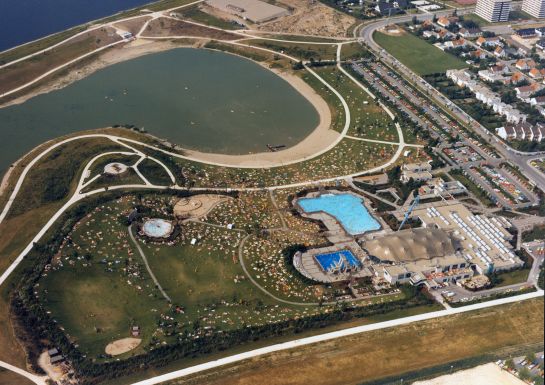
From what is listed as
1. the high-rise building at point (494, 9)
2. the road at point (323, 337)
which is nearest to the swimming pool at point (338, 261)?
the road at point (323, 337)

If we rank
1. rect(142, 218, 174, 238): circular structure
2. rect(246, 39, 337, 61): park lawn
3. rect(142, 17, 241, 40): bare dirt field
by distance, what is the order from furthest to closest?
rect(142, 17, 241, 40): bare dirt field < rect(246, 39, 337, 61): park lawn < rect(142, 218, 174, 238): circular structure

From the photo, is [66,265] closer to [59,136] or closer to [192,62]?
[59,136]

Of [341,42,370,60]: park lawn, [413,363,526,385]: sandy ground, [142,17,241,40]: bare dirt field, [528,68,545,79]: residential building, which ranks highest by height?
[142,17,241,40]: bare dirt field

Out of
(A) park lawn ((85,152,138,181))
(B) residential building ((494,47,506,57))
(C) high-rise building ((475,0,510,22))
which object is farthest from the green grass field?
(C) high-rise building ((475,0,510,22))

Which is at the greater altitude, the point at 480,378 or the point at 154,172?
the point at 154,172

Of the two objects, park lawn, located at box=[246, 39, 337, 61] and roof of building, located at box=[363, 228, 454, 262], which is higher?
park lawn, located at box=[246, 39, 337, 61]

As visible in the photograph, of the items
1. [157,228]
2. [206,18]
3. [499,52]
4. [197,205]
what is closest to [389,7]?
[499,52]

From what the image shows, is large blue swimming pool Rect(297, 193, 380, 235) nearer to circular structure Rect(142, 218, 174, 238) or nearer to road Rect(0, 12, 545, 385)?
road Rect(0, 12, 545, 385)

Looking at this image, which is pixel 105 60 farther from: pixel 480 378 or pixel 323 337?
pixel 480 378
